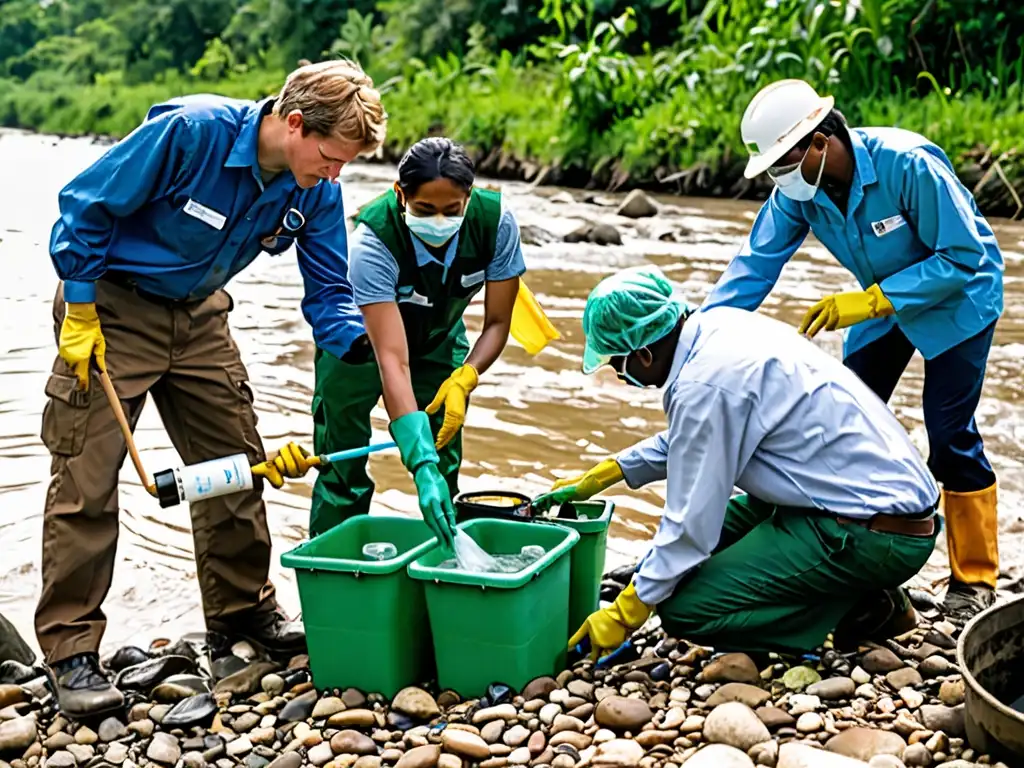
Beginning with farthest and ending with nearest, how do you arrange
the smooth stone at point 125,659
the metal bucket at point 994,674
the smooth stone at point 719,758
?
the smooth stone at point 125,659, the smooth stone at point 719,758, the metal bucket at point 994,674

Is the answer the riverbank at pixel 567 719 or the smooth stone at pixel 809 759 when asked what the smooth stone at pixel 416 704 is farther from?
the smooth stone at pixel 809 759

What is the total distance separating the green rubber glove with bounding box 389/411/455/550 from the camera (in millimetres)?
3018

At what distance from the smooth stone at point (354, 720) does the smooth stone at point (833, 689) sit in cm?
106

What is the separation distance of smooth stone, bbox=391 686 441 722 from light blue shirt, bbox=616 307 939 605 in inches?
23.1

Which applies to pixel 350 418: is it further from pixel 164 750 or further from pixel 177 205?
pixel 164 750

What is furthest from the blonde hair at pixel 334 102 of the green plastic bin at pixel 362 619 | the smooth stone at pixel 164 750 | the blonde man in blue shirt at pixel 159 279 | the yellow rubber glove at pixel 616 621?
the smooth stone at pixel 164 750

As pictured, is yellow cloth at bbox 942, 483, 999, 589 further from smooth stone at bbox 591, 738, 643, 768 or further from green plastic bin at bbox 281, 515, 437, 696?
green plastic bin at bbox 281, 515, 437, 696

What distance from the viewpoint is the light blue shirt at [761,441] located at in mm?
2832

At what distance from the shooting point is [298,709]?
9.89 feet

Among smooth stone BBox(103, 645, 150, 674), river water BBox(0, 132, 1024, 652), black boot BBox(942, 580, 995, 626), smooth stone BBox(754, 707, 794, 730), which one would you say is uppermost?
smooth stone BBox(754, 707, 794, 730)

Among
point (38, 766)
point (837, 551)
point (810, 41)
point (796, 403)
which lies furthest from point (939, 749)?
point (810, 41)

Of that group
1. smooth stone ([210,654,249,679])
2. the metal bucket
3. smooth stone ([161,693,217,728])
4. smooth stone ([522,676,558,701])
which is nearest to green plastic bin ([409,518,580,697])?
smooth stone ([522,676,558,701])

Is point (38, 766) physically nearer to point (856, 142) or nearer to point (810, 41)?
point (856, 142)

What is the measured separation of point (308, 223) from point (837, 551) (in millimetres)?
1728
